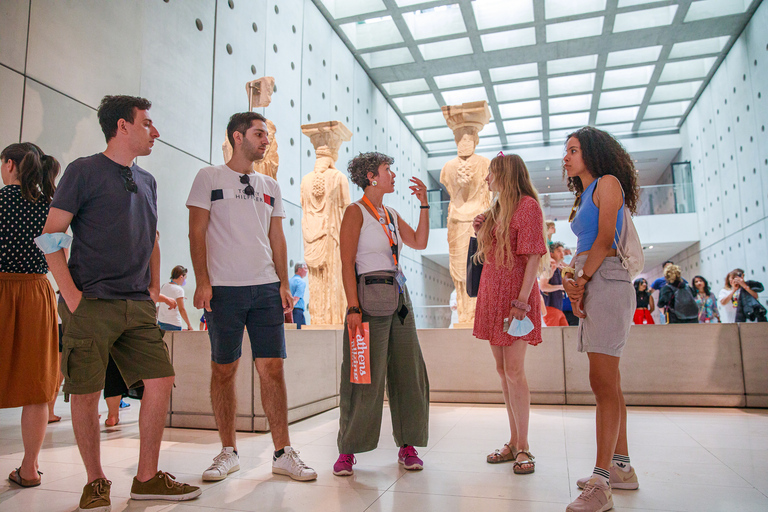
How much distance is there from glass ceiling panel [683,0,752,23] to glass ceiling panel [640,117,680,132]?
5781 millimetres

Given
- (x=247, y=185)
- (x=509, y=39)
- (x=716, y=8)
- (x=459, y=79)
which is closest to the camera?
(x=247, y=185)

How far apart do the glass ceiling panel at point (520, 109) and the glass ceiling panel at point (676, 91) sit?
3.02 m

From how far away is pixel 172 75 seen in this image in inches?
237

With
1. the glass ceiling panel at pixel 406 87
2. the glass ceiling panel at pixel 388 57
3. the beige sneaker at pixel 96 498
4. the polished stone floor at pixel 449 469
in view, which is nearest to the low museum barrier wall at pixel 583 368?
the polished stone floor at pixel 449 469

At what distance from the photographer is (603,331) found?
2047mm

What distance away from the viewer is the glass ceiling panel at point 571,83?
1316 centimetres

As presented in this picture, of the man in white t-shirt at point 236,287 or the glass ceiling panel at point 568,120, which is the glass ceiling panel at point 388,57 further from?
the man in white t-shirt at point 236,287

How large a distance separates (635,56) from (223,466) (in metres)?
12.9

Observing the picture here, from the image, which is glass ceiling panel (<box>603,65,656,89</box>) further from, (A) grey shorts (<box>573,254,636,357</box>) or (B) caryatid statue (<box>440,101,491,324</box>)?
(A) grey shorts (<box>573,254,636,357</box>)

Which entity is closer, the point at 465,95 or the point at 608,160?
the point at 608,160

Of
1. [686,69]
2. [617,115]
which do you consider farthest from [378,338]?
[617,115]

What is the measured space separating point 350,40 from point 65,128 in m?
8.19

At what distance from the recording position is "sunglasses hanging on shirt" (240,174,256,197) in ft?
8.37

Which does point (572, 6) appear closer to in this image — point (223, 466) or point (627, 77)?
point (627, 77)
